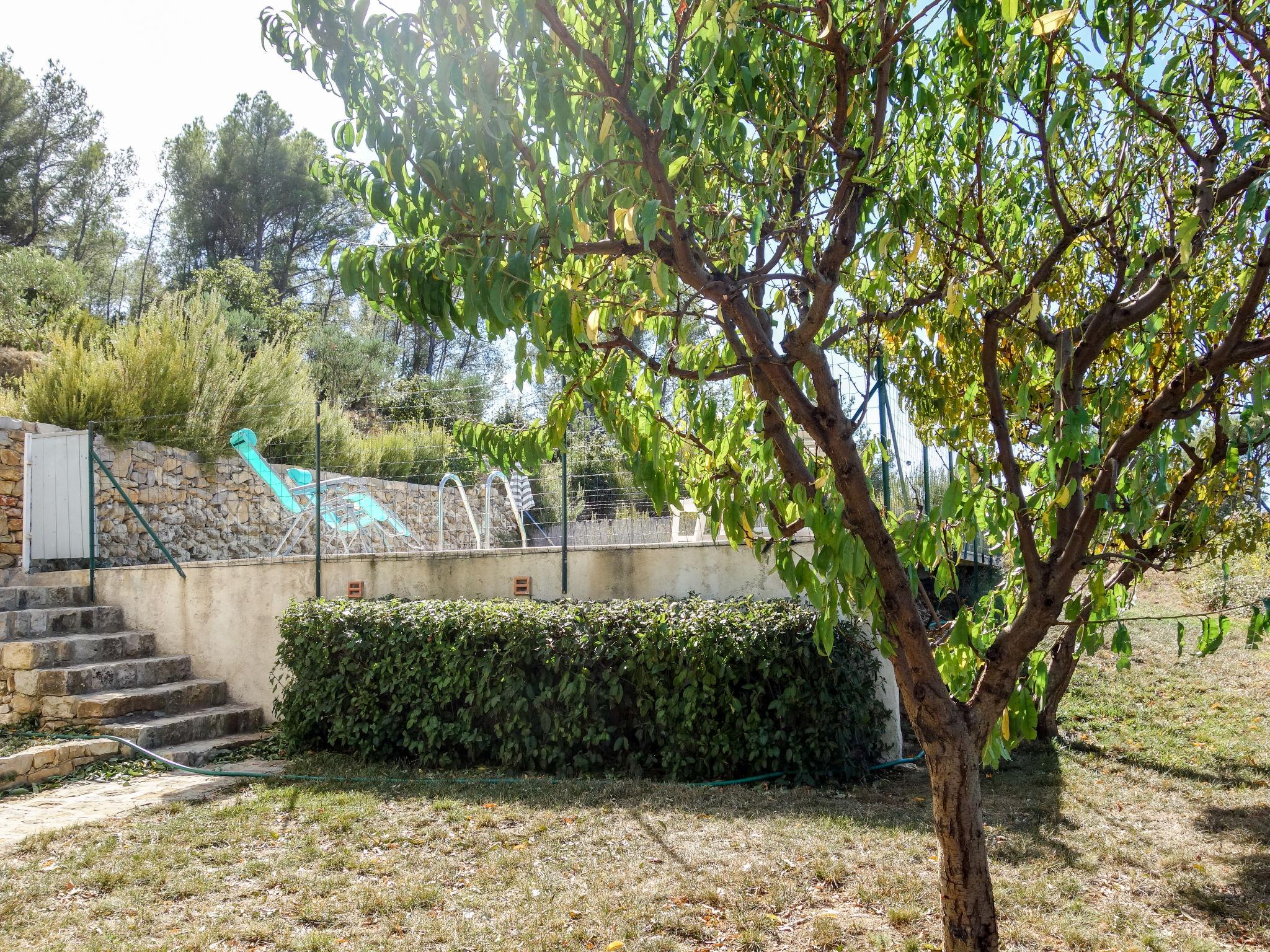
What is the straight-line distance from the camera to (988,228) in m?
3.22

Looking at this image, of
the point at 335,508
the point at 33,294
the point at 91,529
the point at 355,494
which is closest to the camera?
the point at 91,529

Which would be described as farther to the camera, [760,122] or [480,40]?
[760,122]

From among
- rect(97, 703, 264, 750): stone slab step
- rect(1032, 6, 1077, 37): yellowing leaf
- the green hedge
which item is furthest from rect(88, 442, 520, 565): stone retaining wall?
rect(1032, 6, 1077, 37): yellowing leaf

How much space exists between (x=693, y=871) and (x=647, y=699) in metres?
1.78

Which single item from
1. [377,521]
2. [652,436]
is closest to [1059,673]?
[652,436]

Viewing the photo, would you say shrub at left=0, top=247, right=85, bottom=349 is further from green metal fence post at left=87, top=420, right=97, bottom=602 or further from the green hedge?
the green hedge

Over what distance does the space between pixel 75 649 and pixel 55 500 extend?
2.12 meters

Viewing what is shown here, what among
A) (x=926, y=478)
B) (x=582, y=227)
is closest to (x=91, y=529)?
(x=926, y=478)

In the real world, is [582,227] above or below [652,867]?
above

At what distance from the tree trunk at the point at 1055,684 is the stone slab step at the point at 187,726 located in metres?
5.79

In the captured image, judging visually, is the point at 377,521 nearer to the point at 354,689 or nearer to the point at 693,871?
the point at 354,689

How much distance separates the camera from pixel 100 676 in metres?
7.06

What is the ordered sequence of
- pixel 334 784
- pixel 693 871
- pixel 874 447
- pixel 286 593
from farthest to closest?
pixel 286 593 < pixel 334 784 < pixel 693 871 < pixel 874 447

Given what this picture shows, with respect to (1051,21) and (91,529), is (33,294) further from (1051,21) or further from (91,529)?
(1051,21)
